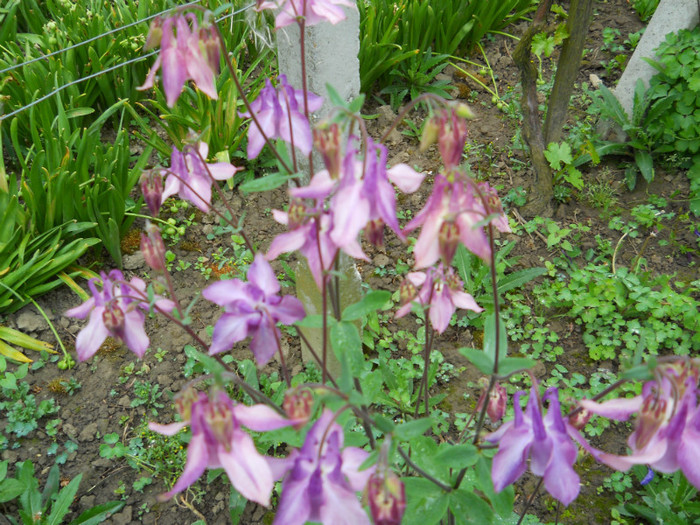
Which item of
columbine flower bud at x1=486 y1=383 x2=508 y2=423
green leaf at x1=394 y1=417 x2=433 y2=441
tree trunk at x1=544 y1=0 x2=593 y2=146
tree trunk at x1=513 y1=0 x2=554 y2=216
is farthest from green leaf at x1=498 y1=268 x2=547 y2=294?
green leaf at x1=394 y1=417 x2=433 y2=441

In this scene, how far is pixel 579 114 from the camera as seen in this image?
2.99 m

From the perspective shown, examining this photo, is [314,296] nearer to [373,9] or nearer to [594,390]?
[594,390]

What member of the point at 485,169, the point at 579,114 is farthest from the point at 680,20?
the point at 485,169

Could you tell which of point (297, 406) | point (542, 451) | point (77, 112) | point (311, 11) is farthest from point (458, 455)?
point (77, 112)

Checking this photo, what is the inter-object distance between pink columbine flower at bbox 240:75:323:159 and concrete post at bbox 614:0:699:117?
6.91 ft

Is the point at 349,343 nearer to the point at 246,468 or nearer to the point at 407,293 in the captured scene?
the point at 407,293

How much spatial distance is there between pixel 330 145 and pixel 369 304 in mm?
372

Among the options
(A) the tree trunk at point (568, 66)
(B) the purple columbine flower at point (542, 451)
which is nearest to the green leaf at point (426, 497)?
(B) the purple columbine flower at point (542, 451)

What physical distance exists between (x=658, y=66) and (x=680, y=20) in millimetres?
235

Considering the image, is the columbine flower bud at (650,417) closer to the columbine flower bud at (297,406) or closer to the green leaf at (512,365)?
the green leaf at (512,365)

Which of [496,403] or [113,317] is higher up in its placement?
[113,317]

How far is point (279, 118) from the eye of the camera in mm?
1148

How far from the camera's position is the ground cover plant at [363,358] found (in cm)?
76

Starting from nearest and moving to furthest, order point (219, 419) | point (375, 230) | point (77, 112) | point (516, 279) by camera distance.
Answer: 1. point (219, 419)
2. point (375, 230)
3. point (516, 279)
4. point (77, 112)
